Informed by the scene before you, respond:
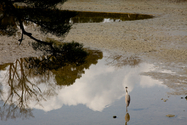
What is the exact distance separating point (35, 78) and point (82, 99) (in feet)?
6.04

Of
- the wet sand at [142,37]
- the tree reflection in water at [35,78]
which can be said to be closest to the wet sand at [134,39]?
the wet sand at [142,37]

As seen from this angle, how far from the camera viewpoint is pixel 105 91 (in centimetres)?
607

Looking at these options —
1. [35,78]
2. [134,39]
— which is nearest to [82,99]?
[35,78]

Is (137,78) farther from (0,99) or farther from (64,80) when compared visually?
(0,99)

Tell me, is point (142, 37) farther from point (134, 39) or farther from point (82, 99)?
point (82, 99)

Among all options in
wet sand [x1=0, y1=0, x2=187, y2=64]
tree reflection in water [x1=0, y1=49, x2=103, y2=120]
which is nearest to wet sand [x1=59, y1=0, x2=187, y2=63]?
wet sand [x1=0, y1=0, x2=187, y2=64]

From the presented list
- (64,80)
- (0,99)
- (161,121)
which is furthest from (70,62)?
(161,121)

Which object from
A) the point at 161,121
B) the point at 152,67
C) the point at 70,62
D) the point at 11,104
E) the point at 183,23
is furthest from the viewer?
the point at 183,23

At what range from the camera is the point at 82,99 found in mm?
5613

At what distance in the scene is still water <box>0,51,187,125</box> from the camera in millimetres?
4648

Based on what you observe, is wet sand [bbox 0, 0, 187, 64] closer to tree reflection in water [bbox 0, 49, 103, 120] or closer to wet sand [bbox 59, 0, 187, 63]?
wet sand [bbox 59, 0, 187, 63]

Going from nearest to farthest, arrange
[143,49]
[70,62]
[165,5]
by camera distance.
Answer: [70,62], [143,49], [165,5]

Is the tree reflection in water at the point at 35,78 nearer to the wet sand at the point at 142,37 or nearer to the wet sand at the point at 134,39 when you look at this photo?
the wet sand at the point at 134,39

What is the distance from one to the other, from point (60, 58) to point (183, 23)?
887cm
